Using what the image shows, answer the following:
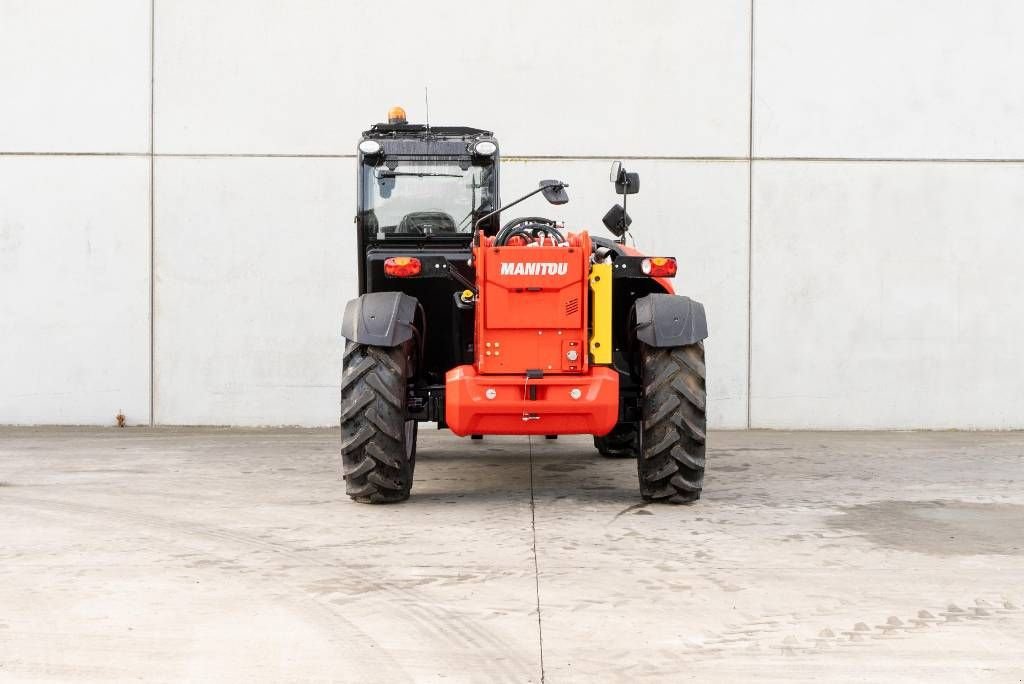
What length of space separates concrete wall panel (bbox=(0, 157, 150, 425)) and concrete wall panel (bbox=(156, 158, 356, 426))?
0.72ft

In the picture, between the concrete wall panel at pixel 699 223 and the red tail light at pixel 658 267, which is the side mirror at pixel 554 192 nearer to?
the red tail light at pixel 658 267

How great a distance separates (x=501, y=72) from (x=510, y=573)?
7.06m

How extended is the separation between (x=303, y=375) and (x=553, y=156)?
3.12 m

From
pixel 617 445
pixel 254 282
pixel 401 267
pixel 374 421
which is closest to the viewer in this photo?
A: pixel 374 421

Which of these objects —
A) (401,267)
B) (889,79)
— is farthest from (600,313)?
(889,79)

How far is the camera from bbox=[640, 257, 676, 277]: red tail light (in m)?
7.64

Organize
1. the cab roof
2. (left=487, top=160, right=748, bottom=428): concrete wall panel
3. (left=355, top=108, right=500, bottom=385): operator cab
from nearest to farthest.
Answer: (left=355, top=108, right=500, bottom=385): operator cab < the cab roof < (left=487, top=160, right=748, bottom=428): concrete wall panel

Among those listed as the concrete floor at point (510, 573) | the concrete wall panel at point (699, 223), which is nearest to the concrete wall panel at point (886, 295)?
the concrete wall panel at point (699, 223)

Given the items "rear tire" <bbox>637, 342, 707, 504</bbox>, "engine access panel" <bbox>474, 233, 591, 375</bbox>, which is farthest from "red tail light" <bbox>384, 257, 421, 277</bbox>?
"rear tire" <bbox>637, 342, 707, 504</bbox>

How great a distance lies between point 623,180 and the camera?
25.5ft

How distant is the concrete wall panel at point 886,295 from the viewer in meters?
11.9

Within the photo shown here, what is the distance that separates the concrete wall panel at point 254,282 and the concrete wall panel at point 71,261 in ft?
0.72

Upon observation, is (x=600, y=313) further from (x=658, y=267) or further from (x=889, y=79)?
(x=889, y=79)

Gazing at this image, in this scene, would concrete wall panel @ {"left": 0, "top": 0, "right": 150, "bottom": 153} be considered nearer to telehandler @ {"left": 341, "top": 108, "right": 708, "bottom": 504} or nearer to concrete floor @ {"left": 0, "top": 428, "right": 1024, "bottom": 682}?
concrete floor @ {"left": 0, "top": 428, "right": 1024, "bottom": 682}
